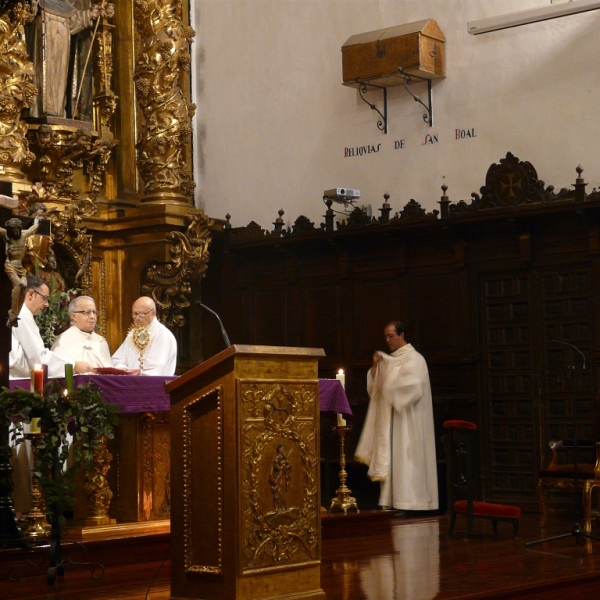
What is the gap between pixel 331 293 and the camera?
12.4 m

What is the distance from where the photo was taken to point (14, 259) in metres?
6.95

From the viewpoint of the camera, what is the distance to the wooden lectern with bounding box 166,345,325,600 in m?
5.27

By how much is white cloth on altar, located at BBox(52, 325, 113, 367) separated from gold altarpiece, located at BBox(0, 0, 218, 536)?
5.94 ft

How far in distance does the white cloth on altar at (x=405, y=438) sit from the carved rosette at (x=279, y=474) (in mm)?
5465

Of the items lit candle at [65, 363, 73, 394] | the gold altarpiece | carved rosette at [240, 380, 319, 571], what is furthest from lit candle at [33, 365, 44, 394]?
the gold altarpiece

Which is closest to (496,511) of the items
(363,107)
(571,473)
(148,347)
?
(571,473)

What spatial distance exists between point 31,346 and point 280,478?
332 cm

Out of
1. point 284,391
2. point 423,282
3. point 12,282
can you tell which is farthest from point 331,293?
point 284,391

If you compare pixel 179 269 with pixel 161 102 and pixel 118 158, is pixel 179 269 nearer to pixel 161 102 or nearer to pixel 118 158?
pixel 118 158

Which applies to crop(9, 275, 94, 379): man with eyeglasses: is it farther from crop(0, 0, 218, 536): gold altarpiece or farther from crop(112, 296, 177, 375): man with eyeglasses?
crop(0, 0, 218, 536): gold altarpiece

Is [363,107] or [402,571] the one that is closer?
[402,571]

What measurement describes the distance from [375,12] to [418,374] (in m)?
3.97

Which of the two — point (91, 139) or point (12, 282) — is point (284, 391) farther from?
point (91, 139)

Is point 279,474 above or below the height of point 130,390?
below
